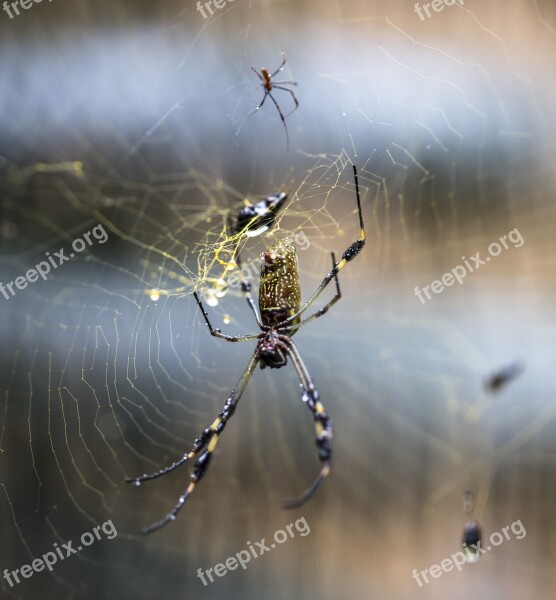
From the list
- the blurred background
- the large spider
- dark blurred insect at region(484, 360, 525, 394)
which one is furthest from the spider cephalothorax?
dark blurred insect at region(484, 360, 525, 394)

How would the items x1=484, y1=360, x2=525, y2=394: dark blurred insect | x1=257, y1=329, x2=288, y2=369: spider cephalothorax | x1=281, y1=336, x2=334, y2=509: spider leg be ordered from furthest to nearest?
x1=484, y1=360, x2=525, y2=394: dark blurred insect, x1=257, y1=329, x2=288, y2=369: spider cephalothorax, x1=281, y1=336, x2=334, y2=509: spider leg

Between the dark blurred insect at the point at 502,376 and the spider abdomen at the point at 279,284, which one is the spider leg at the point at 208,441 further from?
the dark blurred insect at the point at 502,376

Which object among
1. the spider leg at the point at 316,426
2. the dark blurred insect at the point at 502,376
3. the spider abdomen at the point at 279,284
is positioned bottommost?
the spider leg at the point at 316,426

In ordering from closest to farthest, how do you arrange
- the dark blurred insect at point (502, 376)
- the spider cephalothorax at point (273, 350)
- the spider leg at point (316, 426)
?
the spider leg at point (316, 426) → the spider cephalothorax at point (273, 350) → the dark blurred insect at point (502, 376)

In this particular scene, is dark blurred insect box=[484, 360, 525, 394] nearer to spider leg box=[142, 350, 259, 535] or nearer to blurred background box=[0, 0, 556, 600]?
blurred background box=[0, 0, 556, 600]

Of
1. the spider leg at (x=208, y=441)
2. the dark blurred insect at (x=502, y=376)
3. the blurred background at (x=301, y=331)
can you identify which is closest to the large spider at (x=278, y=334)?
the spider leg at (x=208, y=441)

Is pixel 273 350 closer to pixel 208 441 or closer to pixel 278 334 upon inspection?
pixel 278 334
